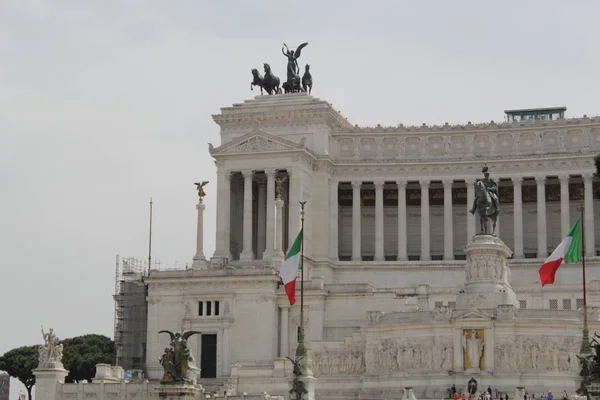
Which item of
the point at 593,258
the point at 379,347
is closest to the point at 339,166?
the point at 593,258

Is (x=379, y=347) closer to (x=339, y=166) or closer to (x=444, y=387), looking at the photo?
(x=444, y=387)

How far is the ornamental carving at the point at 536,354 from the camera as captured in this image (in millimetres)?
88375

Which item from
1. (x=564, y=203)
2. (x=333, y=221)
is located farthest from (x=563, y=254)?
(x=333, y=221)

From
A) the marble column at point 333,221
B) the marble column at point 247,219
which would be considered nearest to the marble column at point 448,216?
the marble column at point 333,221

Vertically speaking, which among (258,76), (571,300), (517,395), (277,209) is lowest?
(517,395)

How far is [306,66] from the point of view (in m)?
127

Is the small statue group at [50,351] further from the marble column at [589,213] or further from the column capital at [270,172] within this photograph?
the marble column at [589,213]

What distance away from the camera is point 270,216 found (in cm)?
11725

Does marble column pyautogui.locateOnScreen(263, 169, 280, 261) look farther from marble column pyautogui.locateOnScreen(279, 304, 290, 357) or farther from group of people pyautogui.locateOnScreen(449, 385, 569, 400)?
group of people pyautogui.locateOnScreen(449, 385, 569, 400)

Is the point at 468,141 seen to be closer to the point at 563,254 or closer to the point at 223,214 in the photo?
the point at 223,214

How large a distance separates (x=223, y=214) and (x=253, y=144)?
21.0 feet

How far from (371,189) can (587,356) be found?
2421 inches

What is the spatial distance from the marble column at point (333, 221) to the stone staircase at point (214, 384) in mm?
24625

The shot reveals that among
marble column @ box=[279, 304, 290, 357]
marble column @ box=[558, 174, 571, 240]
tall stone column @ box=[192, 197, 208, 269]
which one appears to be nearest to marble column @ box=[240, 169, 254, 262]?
tall stone column @ box=[192, 197, 208, 269]
